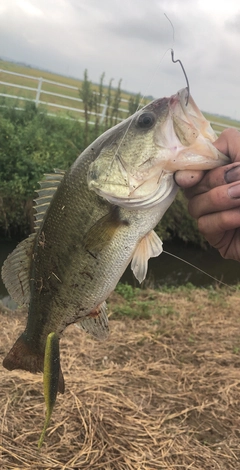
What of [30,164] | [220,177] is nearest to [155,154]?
[220,177]

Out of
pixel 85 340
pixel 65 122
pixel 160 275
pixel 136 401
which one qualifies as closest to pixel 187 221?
pixel 160 275

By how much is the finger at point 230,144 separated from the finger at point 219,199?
0.45 ft

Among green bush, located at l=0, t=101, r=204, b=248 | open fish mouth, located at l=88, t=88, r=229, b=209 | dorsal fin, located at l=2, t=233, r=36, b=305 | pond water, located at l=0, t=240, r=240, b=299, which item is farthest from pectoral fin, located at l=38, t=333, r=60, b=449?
green bush, located at l=0, t=101, r=204, b=248

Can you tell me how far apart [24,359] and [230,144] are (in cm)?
145

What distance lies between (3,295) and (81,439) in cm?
495

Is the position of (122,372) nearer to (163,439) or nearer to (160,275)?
(163,439)

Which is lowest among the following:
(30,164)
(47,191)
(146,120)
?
(30,164)

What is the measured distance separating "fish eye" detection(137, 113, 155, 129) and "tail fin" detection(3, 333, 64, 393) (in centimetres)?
122

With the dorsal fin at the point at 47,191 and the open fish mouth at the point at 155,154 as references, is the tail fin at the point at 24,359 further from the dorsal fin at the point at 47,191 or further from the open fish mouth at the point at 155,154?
the open fish mouth at the point at 155,154

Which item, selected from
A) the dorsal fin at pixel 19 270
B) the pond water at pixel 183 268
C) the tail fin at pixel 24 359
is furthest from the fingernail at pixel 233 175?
the pond water at pixel 183 268

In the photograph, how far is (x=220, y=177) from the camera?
1.82 meters

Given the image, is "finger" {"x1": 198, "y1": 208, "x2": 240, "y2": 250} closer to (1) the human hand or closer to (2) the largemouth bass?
(1) the human hand

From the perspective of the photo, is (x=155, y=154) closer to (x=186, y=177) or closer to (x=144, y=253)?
(x=186, y=177)

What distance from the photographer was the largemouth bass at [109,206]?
5.85ft
